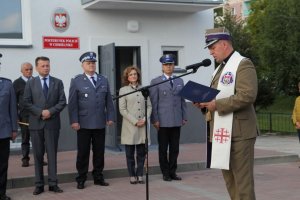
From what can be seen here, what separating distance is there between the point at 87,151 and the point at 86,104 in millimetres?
792

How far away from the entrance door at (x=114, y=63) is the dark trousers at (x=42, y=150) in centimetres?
306

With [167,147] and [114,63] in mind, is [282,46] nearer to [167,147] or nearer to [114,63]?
[114,63]

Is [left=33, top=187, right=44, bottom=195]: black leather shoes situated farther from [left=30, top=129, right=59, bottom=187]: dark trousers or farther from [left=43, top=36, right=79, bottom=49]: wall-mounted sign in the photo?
[left=43, top=36, right=79, bottom=49]: wall-mounted sign

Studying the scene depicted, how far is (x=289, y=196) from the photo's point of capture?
299 inches

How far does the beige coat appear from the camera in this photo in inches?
336

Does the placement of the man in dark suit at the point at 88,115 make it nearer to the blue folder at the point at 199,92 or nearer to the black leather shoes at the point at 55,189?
the black leather shoes at the point at 55,189

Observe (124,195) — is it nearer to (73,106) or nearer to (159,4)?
(73,106)

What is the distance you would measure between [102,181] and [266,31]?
54.6ft

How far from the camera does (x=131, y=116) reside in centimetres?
855

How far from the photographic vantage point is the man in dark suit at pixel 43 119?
783cm

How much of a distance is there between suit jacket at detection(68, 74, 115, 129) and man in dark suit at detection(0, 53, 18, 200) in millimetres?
1073

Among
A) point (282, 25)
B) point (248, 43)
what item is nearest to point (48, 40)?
point (282, 25)

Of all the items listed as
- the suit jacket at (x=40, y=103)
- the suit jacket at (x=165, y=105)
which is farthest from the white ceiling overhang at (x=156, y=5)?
the suit jacket at (x=40, y=103)

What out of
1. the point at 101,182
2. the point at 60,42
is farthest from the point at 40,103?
the point at 60,42
